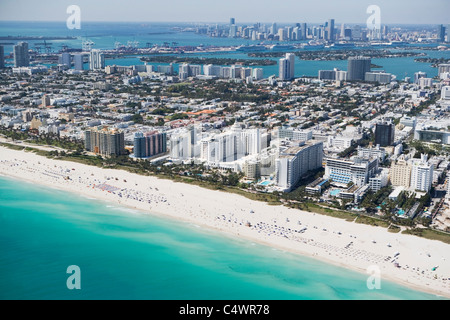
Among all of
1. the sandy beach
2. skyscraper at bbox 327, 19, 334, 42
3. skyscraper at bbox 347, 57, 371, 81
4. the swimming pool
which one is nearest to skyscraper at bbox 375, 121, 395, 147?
the swimming pool

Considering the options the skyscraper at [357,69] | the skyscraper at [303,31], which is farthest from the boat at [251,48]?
the skyscraper at [357,69]

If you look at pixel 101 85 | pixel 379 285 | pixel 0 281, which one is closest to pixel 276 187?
pixel 379 285

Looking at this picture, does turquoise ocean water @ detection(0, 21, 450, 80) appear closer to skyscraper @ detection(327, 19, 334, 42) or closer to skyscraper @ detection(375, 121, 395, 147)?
skyscraper @ detection(327, 19, 334, 42)

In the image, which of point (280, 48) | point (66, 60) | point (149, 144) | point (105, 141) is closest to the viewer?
point (149, 144)

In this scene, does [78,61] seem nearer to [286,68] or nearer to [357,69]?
[286,68]

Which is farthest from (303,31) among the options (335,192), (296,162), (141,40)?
(335,192)
